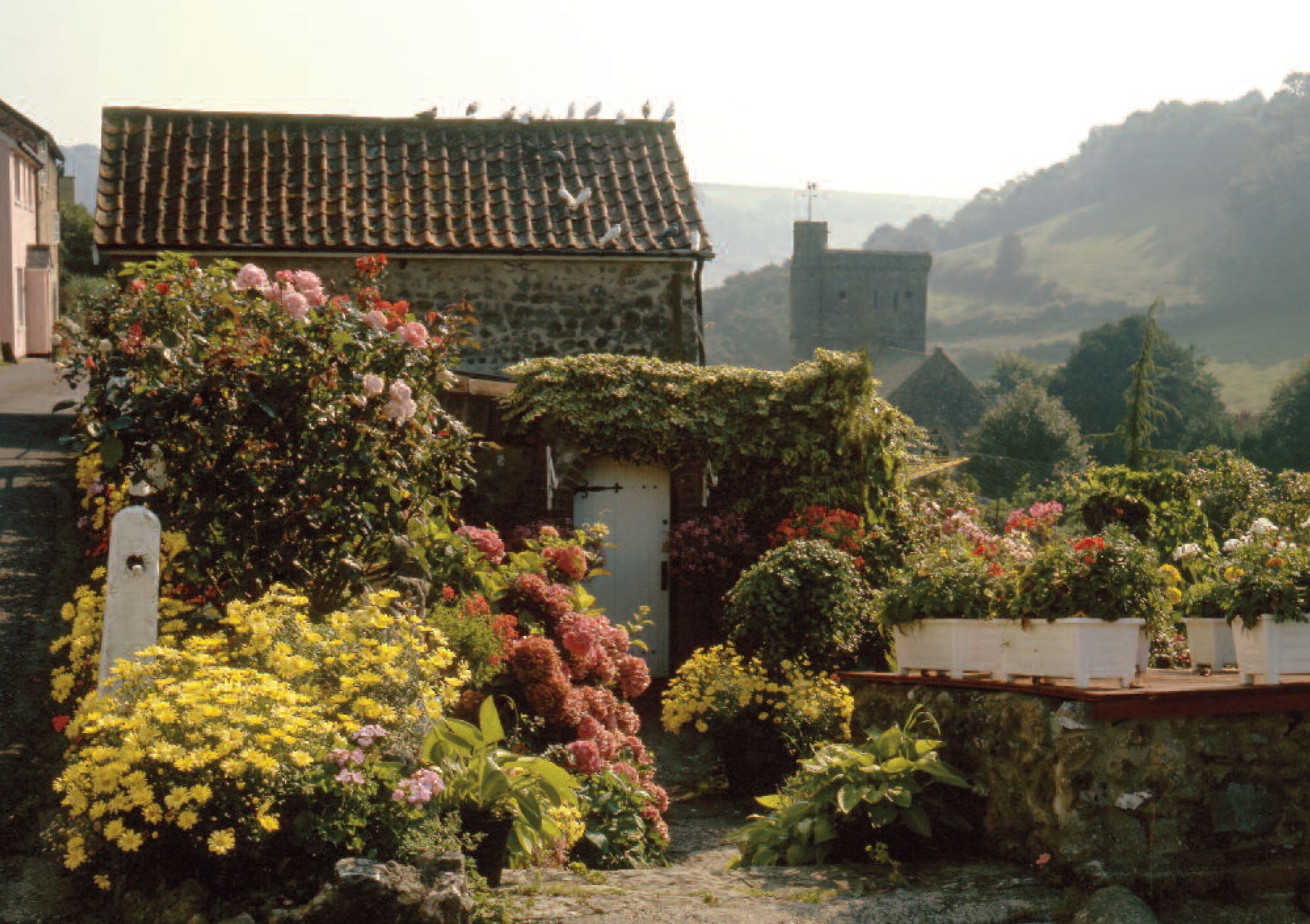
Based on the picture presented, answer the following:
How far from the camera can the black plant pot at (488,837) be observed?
527cm

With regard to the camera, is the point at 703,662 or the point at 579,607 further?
the point at 703,662

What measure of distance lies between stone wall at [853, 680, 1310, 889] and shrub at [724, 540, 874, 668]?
384 cm

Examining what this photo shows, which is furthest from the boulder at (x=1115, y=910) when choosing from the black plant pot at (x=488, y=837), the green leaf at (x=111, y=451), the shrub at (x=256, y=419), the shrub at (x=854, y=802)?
the green leaf at (x=111, y=451)

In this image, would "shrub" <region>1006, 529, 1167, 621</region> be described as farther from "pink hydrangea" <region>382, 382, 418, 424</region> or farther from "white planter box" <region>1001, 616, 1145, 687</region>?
"pink hydrangea" <region>382, 382, 418, 424</region>

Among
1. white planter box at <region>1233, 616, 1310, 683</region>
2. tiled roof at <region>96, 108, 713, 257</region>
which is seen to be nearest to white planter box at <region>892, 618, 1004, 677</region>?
white planter box at <region>1233, 616, 1310, 683</region>

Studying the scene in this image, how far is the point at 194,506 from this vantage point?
20.8ft

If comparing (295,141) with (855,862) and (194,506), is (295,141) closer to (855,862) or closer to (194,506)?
(194,506)

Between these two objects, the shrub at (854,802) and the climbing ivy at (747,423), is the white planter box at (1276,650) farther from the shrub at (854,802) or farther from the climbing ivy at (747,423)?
the climbing ivy at (747,423)

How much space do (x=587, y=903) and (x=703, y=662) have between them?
4.67m

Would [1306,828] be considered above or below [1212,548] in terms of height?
below

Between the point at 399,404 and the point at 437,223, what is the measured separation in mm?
8441

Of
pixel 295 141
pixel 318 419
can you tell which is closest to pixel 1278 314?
pixel 295 141

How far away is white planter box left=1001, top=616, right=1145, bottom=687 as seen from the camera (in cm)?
609

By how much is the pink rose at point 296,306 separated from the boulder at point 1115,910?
470cm
